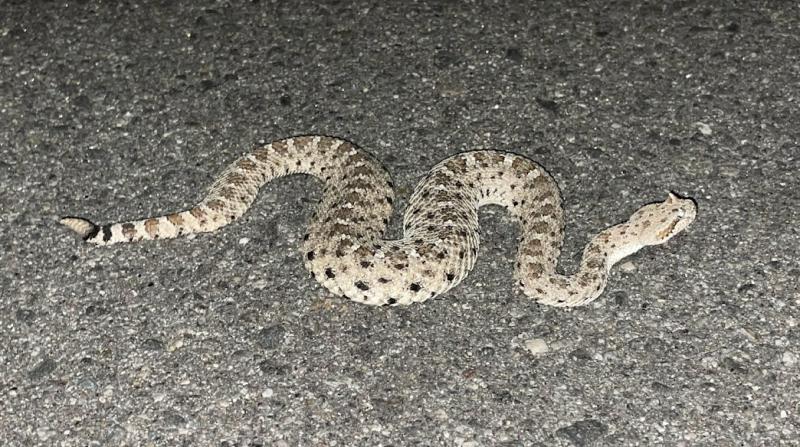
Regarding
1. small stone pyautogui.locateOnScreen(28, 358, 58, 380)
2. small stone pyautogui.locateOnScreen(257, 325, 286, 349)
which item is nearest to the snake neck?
small stone pyautogui.locateOnScreen(257, 325, 286, 349)

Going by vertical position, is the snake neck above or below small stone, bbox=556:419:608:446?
above

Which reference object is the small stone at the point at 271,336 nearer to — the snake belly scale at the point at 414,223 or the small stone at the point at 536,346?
the snake belly scale at the point at 414,223

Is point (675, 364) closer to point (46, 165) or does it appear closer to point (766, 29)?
point (766, 29)

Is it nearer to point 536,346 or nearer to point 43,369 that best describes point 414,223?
point 536,346

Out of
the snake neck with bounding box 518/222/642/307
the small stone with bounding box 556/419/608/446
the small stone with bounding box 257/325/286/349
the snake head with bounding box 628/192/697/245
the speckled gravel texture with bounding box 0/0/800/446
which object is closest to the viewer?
the small stone with bounding box 556/419/608/446

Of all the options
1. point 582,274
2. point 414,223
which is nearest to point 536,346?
point 582,274

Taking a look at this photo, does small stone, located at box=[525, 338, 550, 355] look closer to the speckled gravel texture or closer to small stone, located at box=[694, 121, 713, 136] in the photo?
the speckled gravel texture

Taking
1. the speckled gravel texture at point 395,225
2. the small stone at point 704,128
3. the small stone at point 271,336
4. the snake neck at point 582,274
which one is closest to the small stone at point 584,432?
the speckled gravel texture at point 395,225
